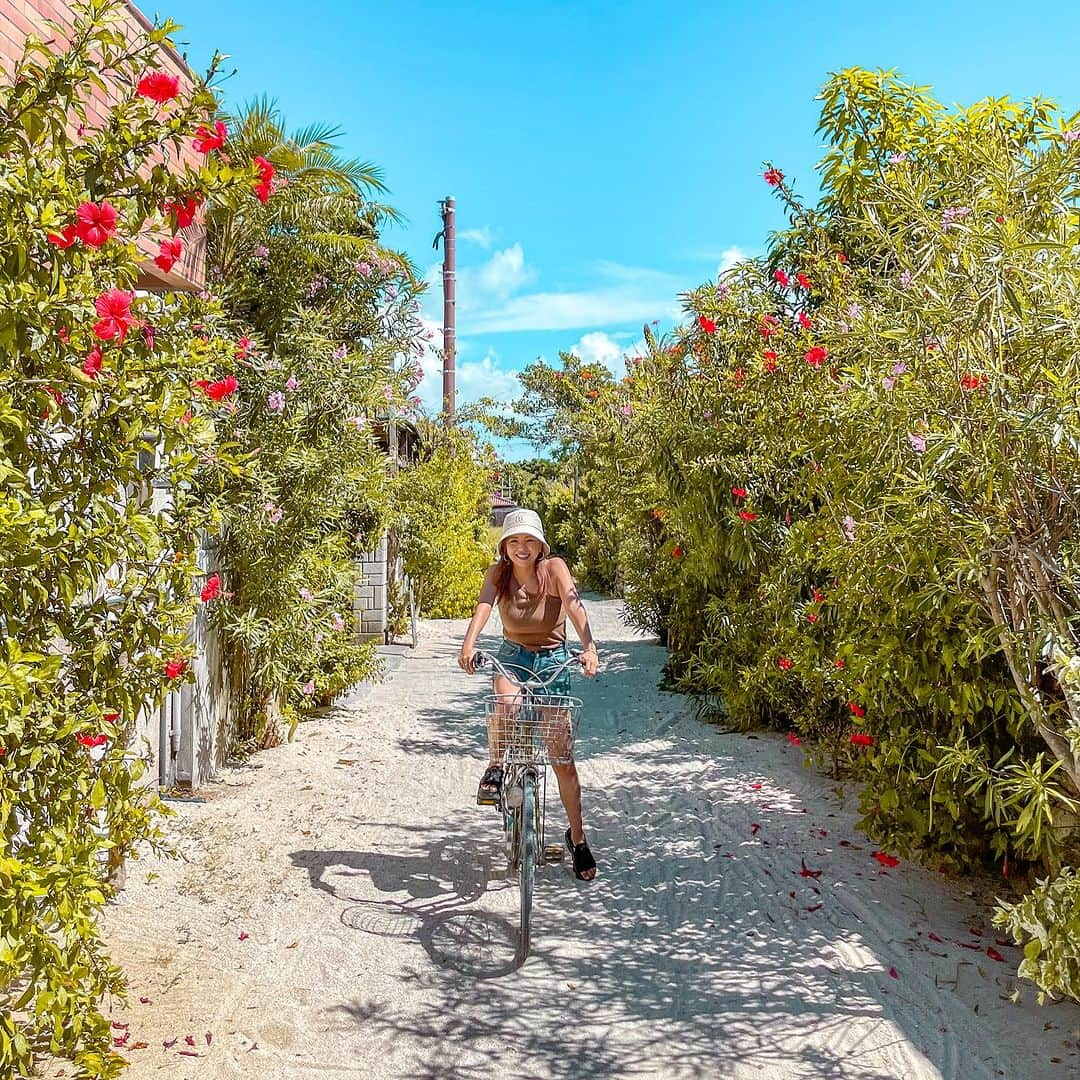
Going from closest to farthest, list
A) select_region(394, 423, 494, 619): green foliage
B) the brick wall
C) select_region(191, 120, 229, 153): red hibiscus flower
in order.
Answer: select_region(191, 120, 229, 153): red hibiscus flower
the brick wall
select_region(394, 423, 494, 619): green foliage

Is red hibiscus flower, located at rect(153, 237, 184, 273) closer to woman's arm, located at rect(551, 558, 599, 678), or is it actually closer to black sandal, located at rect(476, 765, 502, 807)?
woman's arm, located at rect(551, 558, 599, 678)

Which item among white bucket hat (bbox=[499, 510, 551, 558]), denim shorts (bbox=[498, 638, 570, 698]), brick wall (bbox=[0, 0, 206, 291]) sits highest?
brick wall (bbox=[0, 0, 206, 291])

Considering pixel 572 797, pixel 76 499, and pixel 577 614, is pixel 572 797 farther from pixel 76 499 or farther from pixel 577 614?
pixel 76 499

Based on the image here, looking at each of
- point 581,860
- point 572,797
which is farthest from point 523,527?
point 581,860

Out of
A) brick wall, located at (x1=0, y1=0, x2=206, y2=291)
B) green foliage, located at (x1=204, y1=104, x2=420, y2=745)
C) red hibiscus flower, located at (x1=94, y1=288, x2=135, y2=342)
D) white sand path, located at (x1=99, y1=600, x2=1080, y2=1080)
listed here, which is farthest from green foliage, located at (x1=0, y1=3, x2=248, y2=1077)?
green foliage, located at (x1=204, y1=104, x2=420, y2=745)

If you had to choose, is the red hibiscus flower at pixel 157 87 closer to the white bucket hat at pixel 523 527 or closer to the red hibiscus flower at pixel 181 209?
the red hibiscus flower at pixel 181 209

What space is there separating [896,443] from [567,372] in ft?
99.9

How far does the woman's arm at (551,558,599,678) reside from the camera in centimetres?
449

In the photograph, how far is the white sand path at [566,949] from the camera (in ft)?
10.9

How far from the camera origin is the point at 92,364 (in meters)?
2.67

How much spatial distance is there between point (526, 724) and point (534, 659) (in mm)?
744

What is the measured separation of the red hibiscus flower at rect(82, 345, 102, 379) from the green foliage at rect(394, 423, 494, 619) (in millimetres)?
11376

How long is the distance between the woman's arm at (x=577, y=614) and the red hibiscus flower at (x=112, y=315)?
234 cm

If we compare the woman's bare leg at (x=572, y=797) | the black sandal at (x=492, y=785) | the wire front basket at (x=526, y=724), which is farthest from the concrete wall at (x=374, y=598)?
the wire front basket at (x=526, y=724)
